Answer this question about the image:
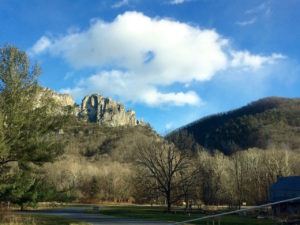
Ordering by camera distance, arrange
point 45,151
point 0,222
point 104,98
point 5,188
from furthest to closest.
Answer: point 104,98
point 45,151
point 0,222
point 5,188

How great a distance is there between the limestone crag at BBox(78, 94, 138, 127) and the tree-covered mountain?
53840mm

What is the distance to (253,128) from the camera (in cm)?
10469

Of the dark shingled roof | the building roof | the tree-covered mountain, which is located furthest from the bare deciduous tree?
the tree-covered mountain

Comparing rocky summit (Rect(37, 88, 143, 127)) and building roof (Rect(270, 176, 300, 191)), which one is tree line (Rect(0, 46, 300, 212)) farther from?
rocky summit (Rect(37, 88, 143, 127))

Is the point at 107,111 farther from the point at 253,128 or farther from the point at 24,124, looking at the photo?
the point at 24,124

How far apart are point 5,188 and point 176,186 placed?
26.2m

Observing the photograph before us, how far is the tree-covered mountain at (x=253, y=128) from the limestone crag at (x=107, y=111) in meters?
53.8

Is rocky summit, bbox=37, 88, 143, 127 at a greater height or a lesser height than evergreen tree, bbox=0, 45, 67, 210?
greater

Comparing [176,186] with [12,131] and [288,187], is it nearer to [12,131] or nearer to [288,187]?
[288,187]

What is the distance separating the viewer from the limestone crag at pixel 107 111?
175750 millimetres

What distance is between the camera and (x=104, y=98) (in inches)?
7510

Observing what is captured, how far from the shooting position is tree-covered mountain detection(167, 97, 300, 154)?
93.7 metres

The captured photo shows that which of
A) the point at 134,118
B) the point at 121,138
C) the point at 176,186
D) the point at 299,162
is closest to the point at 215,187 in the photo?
the point at 176,186

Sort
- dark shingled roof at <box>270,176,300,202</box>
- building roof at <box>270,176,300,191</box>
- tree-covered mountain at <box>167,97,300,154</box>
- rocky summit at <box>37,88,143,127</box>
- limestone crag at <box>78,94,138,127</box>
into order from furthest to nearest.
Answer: limestone crag at <box>78,94,138,127</box> < rocky summit at <box>37,88,143,127</box> < tree-covered mountain at <box>167,97,300,154</box> < building roof at <box>270,176,300,191</box> < dark shingled roof at <box>270,176,300,202</box>
